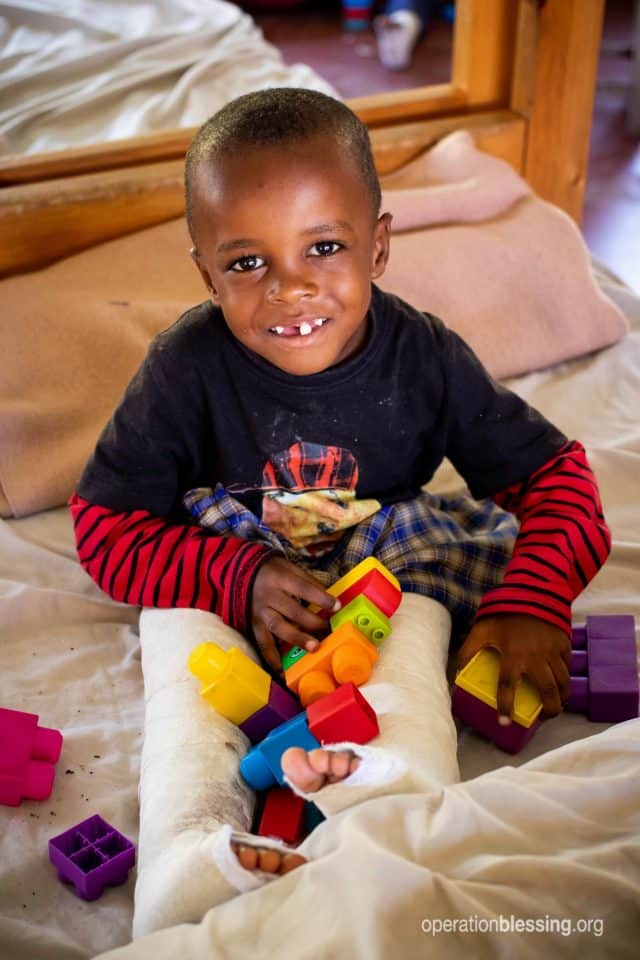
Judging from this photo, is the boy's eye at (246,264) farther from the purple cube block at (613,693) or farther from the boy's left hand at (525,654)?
the purple cube block at (613,693)

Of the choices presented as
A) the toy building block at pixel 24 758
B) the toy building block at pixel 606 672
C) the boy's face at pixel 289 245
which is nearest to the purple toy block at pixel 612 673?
the toy building block at pixel 606 672

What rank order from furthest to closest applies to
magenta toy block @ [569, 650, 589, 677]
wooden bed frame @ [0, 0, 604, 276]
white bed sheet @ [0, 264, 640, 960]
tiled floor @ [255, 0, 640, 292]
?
tiled floor @ [255, 0, 640, 292], wooden bed frame @ [0, 0, 604, 276], magenta toy block @ [569, 650, 589, 677], white bed sheet @ [0, 264, 640, 960]

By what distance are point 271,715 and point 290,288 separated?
359 millimetres

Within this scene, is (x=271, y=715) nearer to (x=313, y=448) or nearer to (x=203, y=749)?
(x=203, y=749)

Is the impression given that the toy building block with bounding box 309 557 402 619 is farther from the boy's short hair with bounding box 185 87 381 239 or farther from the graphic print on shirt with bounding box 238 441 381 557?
the boy's short hair with bounding box 185 87 381 239

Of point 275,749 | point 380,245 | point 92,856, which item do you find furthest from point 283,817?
point 380,245

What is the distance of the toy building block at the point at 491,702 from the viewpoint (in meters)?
0.99

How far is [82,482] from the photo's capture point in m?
1.12

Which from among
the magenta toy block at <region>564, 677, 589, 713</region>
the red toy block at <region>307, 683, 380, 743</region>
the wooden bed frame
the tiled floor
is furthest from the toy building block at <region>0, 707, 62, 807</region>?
the tiled floor

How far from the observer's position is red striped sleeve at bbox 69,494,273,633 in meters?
1.06

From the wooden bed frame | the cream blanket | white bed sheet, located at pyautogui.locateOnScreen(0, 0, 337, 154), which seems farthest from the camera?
white bed sheet, located at pyautogui.locateOnScreen(0, 0, 337, 154)

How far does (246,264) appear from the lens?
96cm

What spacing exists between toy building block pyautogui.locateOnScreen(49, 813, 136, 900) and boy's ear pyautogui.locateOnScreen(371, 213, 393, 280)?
0.54 m

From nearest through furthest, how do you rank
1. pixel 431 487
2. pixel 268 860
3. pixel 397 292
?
pixel 268 860 → pixel 431 487 → pixel 397 292
